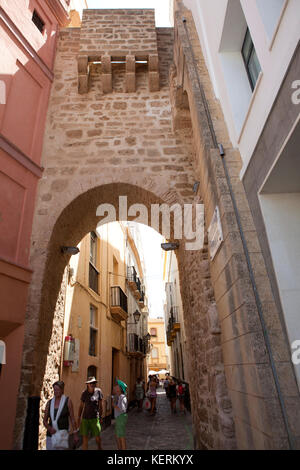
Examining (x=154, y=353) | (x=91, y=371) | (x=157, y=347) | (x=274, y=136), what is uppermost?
(x=157, y=347)

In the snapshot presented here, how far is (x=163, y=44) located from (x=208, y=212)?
17.7ft

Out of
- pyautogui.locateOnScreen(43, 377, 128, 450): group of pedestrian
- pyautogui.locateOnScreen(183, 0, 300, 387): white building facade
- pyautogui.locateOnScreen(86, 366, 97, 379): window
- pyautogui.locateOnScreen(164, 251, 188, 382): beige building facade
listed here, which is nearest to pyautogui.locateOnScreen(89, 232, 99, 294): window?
pyautogui.locateOnScreen(86, 366, 97, 379): window

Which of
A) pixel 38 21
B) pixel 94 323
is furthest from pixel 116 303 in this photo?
pixel 38 21

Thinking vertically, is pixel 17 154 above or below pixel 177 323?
above

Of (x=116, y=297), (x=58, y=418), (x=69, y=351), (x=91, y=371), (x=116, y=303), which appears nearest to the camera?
(x=58, y=418)

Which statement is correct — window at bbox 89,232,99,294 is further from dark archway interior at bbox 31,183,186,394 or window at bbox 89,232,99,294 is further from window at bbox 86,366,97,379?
dark archway interior at bbox 31,183,186,394

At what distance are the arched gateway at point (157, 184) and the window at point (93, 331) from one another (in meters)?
3.33

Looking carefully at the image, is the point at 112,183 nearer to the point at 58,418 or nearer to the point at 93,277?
the point at 58,418

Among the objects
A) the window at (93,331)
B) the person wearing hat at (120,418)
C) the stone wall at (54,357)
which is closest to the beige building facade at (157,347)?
the window at (93,331)

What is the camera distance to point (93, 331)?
28.1 feet

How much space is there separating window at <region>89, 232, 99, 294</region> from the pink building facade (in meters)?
3.81

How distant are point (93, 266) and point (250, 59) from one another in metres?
6.61

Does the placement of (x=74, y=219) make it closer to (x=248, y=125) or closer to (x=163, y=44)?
(x=248, y=125)

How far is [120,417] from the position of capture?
4824 mm
